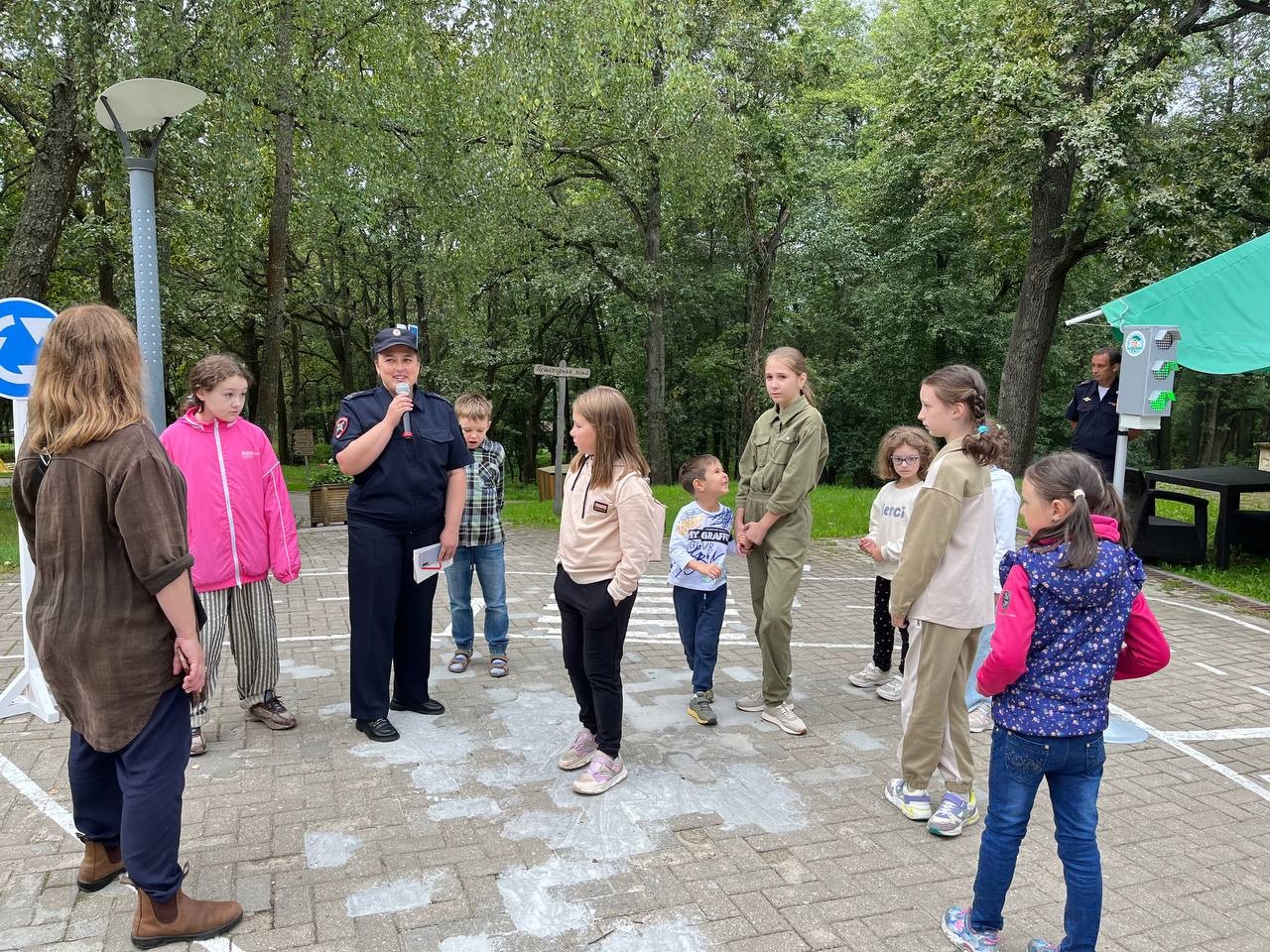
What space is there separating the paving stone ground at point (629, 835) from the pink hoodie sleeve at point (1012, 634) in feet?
3.21

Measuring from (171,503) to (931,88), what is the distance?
552 inches

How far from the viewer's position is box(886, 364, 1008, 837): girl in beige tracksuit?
10.8 ft

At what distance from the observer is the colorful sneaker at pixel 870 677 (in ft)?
17.3

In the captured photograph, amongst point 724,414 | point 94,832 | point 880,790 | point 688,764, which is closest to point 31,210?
point 94,832

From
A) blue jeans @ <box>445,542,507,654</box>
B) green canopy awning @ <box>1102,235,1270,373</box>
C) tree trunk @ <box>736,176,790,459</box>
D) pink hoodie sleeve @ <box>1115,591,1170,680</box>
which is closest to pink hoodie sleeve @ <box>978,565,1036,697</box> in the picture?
pink hoodie sleeve @ <box>1115,591,1170,680</box>

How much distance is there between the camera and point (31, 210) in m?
9.73

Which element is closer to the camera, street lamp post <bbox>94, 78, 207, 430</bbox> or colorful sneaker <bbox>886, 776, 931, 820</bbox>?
colorful sneaker <bbox>886, 776, 931, 820</bbox>

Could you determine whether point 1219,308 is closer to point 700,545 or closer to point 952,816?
point 700,545

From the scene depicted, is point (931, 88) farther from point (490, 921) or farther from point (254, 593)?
point (490, 921)

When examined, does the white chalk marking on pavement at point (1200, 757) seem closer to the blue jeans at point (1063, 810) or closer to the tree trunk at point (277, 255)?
the blue jeans at point (1063, 810)

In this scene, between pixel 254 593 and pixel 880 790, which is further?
pixel 254 593

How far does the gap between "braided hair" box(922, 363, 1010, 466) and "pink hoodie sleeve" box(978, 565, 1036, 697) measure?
0.85 meters

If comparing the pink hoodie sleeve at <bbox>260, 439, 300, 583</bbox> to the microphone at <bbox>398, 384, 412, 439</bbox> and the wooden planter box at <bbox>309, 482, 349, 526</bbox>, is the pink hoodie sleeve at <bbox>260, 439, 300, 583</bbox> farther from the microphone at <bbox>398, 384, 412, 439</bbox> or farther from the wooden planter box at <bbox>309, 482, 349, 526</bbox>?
the wooden planter box at <bbox>309, 482, 349, 526</bbox>

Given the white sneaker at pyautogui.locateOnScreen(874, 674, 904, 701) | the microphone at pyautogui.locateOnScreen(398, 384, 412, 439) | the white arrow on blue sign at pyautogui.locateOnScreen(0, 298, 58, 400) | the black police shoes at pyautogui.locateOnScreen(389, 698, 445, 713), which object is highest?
the white arrow on blue sign at pyautogui.locateOnScreen(0, 298, 58, 400)
